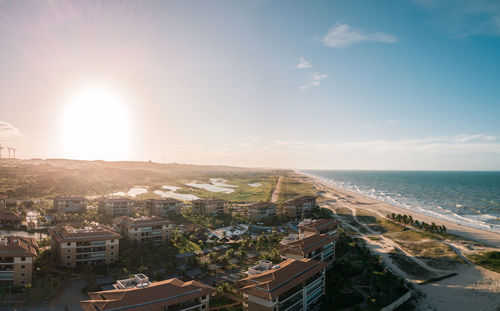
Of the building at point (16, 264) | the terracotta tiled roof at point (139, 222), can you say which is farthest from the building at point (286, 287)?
the terracotta tiled roof at point (139, 222)

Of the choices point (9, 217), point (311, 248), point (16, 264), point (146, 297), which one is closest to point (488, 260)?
point (311, 248)

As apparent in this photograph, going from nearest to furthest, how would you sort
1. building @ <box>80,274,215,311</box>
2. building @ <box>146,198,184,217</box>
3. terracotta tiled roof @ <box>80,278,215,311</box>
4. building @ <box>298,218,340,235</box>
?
terracotta tiled roof @ <box>80,278,215,311</box>, building @ <box>80,274,215,311</box>, building @ <box>298,218,340,235</box>, building @ <box>146,198,184,217</box>

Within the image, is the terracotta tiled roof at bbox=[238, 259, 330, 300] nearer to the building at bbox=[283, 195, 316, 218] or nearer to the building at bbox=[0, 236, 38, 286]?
the building at bbox=[0, 236, 38, 286]

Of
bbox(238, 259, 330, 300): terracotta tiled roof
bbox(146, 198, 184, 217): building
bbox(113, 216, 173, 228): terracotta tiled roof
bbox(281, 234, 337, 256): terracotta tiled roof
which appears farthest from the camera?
bbox(146, 198, 184, 217): building

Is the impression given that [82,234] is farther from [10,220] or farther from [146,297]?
[10,220]

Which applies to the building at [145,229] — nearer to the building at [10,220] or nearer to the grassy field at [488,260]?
the building at [10,220]

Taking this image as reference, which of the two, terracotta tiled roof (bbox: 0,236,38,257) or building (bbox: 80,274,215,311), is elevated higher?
terracotta tiled roof (bbox: 0,236,38,257)

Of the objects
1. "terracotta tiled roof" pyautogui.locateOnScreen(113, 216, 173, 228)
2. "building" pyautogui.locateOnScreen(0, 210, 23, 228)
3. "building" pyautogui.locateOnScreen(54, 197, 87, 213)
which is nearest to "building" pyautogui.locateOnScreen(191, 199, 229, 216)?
"terracotta tiled roof" pyautogui.locateOnScreen(113, 216, 173, 228)
